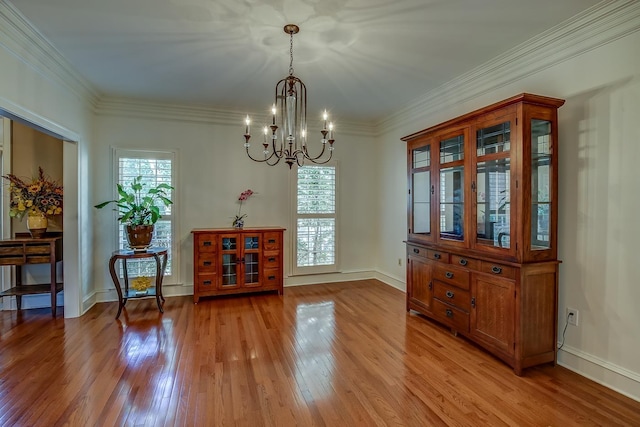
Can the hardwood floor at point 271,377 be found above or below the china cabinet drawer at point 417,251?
below

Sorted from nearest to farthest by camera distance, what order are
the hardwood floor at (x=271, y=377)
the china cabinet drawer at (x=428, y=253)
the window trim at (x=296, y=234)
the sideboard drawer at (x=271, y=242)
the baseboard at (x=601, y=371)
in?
the hardwood floor at (x=271, y=377), the baseboard at (x=601, y=371), the china cabinet drawer at (x=428, y=253), the sideboard drawer at (x=271, y=242), the window trim at (x=296, y=234)

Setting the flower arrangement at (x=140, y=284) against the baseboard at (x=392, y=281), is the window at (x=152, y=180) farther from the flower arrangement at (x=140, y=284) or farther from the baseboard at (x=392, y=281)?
the baseboard at (x=392, y=281)

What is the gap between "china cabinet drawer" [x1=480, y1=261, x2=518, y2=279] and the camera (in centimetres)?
259

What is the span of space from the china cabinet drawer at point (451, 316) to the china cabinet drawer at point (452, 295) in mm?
49

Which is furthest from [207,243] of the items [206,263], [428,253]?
[428,253]

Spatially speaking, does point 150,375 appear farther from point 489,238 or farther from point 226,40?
point 489,238

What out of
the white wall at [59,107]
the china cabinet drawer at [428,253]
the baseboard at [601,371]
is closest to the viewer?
the baseboard at [601,371]

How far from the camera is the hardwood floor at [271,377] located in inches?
80.0

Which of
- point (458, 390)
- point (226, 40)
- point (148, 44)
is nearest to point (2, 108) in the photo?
point (148, 44)

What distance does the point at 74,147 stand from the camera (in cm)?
378

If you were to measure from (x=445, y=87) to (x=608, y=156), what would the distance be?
1994mm

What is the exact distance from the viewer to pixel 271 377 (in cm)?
248

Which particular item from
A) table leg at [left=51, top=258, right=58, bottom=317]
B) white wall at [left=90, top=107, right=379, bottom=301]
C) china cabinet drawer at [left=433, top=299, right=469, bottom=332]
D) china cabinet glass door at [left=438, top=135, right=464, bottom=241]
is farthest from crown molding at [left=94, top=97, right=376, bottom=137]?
china cabinet drawer at [left=433, top=299, right=469, bottom=332]

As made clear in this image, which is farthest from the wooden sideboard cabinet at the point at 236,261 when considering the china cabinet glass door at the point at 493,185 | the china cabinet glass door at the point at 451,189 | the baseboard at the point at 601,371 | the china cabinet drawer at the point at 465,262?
the baseboard at the point at 601,371
